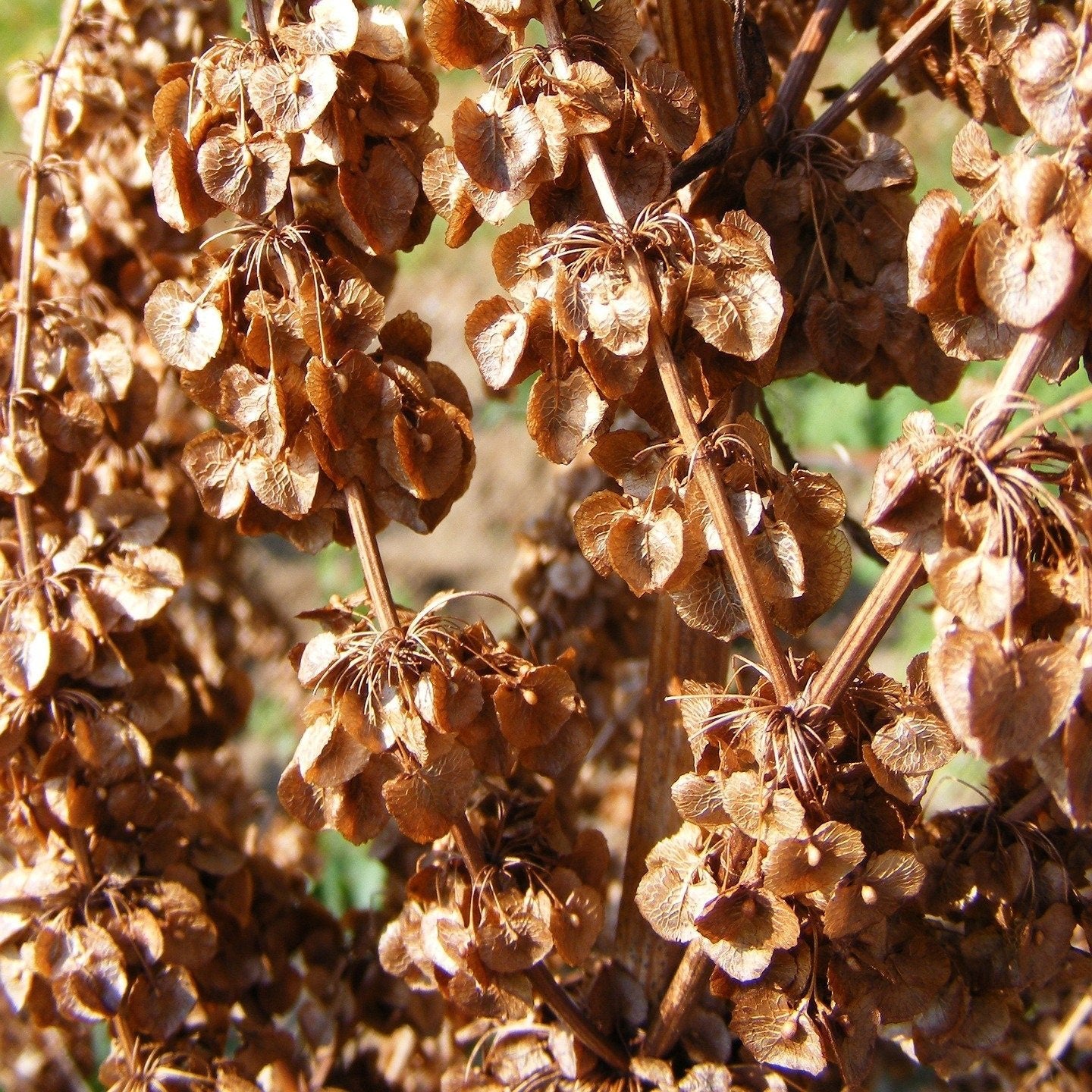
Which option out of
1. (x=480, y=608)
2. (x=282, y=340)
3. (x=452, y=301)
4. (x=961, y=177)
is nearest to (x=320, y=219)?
(x=282, y=340)

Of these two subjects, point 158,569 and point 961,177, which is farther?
point 158,569

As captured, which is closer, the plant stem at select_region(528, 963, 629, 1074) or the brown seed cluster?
the brown seed cluster

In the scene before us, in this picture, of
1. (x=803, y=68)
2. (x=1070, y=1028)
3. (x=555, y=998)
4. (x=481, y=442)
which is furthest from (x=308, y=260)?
(x=481, y=442)

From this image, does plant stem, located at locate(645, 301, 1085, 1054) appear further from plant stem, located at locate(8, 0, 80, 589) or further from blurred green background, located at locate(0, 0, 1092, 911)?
blurred green background, located at locate(0, 0, 1092, 911)

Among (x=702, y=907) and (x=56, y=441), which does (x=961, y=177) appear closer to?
(x=702, y=907)

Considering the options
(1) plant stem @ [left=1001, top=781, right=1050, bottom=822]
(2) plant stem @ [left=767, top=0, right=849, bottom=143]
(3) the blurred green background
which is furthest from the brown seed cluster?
(3) the blurred green background
